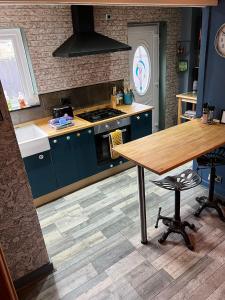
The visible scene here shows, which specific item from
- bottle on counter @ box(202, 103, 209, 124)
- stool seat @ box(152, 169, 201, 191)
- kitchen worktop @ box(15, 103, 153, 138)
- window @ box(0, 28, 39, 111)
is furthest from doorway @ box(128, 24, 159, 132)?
stool seat @ box(152, 169, 201, 191)

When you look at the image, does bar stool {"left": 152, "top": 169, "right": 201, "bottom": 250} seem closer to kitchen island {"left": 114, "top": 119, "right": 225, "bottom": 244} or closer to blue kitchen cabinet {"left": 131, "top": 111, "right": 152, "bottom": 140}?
kitchen island {"left": 114, "top": 119, "right": 225, "bottom": 244}

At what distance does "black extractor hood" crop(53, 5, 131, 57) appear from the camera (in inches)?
119

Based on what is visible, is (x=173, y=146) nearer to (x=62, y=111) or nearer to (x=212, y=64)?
(x=212, y=64)

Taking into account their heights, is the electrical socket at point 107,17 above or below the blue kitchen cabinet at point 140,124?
above

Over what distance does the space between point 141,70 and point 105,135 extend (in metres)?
1.77

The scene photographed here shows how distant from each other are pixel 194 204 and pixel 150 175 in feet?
2.88

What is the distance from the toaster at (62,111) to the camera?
3.38m

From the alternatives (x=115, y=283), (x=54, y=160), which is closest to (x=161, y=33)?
(x=54, y=160)

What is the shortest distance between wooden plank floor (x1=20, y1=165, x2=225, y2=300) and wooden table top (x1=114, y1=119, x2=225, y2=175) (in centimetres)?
96

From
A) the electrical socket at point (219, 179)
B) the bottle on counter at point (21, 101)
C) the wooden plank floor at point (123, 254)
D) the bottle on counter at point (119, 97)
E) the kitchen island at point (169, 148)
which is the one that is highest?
the bottle on counter at point (21, 101)

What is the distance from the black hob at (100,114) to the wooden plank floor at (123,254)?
42.8 inches

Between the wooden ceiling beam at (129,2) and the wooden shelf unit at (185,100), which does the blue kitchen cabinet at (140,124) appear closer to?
the wooden shelf unit at (185,100)

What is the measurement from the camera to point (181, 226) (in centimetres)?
245

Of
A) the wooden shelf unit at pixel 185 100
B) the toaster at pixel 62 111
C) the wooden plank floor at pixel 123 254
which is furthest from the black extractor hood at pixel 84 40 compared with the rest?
the wooden plank floor at pixel 123 254
